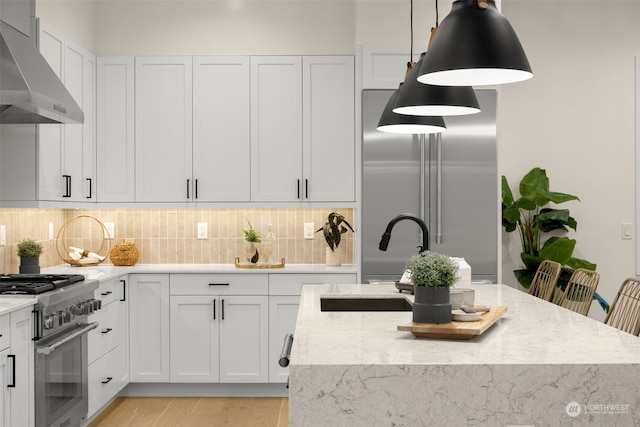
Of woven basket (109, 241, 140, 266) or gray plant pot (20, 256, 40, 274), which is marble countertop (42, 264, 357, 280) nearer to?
woven basket (109, 241, 140, 266)

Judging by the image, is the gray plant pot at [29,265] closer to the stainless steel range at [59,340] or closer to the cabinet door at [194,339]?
the stainless steel range at [59,340]

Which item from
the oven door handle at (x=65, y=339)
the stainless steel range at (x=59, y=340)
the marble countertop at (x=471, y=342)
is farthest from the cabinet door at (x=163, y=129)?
the marble countertop at (x=471, y=342)

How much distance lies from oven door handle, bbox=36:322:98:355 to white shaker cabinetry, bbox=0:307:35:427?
0.06m

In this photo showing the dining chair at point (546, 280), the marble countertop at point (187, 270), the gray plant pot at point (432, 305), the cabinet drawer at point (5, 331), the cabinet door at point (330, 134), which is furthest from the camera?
the cabinet door at point (330, 134)

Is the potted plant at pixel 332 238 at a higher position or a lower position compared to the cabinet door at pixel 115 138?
lower

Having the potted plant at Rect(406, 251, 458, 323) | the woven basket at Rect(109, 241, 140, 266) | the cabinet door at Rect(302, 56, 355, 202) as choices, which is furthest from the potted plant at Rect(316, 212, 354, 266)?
A: the potted plant at Rect(406, 251, 458, 323)

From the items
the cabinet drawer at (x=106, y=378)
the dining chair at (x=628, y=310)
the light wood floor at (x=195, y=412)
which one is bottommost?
the light wood floor at (x=195, y=412)

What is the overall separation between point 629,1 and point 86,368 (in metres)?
4.99

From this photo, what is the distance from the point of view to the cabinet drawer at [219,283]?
4926 mm

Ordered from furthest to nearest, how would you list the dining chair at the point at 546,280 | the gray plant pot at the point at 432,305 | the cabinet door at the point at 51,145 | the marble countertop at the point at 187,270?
1. the marble countertop at the point at 187,270
2. the cabinet door at the point at 51,145
3. the dining chair at the point at 546,280
4. the gray plant pot at the point at 432,305

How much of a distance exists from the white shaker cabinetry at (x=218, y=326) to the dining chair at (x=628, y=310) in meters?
2.46

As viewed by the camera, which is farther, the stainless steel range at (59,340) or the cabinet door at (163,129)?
the cabinet door at (163,129)

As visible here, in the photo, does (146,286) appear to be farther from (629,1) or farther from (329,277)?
(629,1)

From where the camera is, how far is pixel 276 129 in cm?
514
